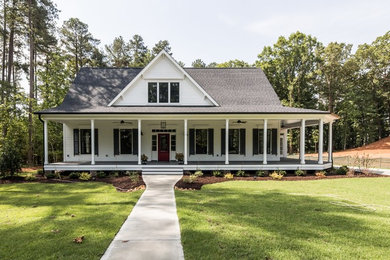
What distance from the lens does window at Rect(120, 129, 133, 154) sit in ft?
49.7

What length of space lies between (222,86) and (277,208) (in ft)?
38.6

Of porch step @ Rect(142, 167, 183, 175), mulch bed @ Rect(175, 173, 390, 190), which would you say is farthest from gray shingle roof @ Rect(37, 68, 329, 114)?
mulch bed @ Rect(175, 173, 390, 190)

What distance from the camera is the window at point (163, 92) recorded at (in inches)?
585

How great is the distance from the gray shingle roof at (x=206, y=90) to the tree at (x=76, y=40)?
15330 mm

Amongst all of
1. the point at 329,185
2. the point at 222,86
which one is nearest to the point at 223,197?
the point at 329,185

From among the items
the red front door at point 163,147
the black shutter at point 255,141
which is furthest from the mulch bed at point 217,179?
the red front door at point 163,147

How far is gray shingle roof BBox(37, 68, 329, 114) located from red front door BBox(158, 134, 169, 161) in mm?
2155

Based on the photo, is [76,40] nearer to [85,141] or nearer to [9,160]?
[85,141]

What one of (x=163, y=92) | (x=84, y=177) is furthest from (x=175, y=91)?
(x=84, y=177)

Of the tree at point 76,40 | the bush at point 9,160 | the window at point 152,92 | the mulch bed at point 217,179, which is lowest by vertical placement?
the mulch bed at point 217,179

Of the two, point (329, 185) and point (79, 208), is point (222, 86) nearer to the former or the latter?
point (329, 185)

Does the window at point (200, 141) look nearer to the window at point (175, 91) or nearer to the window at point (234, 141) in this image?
the window at point (234, 141)

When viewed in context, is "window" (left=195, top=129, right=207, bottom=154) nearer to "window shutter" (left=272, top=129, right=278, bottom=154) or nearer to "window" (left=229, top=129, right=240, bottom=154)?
"window" (left=229, top=129, right=240, bottom=154)

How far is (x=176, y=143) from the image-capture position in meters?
15.3
